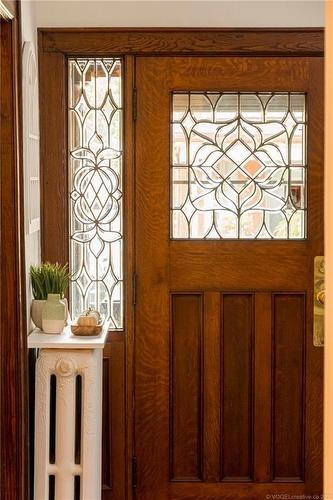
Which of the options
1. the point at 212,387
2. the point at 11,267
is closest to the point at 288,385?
the point at 212,387

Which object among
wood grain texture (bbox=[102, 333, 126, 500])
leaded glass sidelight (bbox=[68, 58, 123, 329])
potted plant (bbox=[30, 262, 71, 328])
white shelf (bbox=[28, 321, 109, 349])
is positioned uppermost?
leaded glass sidelight (bbox=[68, 58, 123, 329])

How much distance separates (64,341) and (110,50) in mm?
1232

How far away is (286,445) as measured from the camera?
3.86 metres

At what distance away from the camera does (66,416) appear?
3.39m

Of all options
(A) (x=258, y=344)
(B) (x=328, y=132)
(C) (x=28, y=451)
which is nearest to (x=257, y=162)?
(A) (x=258, y=344)

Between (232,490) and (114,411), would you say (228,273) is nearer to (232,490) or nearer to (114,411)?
(114,411)

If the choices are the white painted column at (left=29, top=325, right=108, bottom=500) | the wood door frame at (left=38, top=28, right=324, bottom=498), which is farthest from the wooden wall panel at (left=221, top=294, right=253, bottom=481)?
the white painted column at (left=29, top=325, right=108, bottom=500)

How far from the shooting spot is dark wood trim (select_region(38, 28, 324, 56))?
375 centimetres

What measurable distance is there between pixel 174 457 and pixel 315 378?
0.68 meters

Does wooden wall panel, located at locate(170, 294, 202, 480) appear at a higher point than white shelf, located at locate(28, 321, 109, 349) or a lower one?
lower

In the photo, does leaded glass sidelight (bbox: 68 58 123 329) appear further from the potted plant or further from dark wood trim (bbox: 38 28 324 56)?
the potted plant

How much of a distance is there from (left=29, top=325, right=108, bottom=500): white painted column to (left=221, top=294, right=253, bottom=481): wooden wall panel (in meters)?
0.65

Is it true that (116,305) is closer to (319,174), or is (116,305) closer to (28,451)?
(28,451)

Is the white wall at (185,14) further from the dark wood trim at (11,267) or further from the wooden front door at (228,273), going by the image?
the dark wood trim at (11,267)
